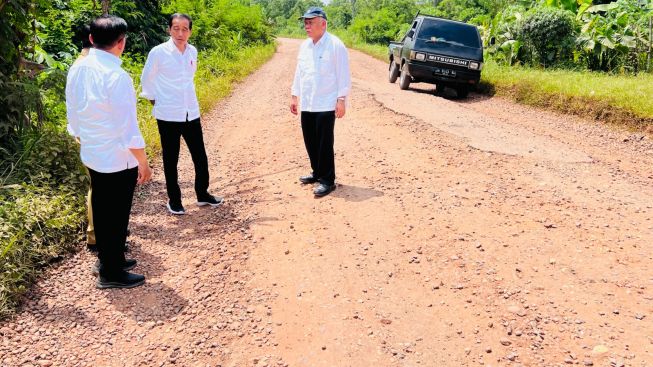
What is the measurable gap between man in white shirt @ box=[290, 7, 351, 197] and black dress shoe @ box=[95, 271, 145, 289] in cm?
214

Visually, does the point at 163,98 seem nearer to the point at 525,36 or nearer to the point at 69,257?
the point at 69,257

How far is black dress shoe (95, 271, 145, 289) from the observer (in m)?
3.68

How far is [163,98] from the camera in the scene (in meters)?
4.62

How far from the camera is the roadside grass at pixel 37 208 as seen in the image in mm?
3607

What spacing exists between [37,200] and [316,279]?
8.26 ft

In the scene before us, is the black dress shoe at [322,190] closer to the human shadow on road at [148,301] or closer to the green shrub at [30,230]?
the human shadow on road at [148,301]

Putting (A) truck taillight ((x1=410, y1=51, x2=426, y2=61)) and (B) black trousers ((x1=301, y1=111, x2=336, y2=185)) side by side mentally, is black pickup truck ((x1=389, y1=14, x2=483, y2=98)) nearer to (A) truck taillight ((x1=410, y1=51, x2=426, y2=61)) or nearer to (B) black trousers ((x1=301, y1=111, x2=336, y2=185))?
(A) truck taillight ((x1=410, y1=51, x2=426, y2=61))

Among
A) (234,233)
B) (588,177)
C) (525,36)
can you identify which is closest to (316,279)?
(234,233)

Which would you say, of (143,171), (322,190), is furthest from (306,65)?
(143,171)

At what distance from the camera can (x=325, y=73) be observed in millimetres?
5117

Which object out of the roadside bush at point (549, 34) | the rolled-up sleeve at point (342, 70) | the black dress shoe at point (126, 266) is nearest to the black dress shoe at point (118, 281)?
the black dress shoe at point (126, 266)

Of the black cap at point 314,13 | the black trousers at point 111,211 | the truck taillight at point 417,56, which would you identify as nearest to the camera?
the black trousers at point 111,211

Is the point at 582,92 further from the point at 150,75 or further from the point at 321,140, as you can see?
the point at 150,75

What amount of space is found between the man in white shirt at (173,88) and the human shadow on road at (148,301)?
4.86ft
